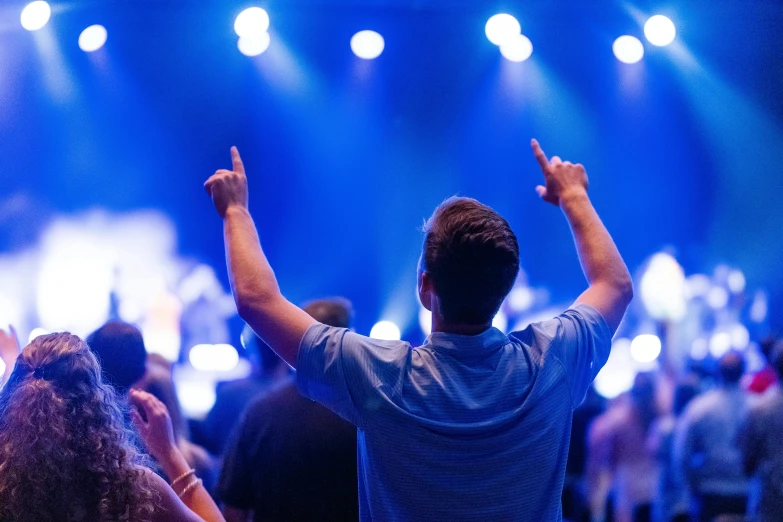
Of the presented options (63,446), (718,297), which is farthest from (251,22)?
(718,297)

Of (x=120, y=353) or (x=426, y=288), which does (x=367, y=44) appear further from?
(x=426, y=288)

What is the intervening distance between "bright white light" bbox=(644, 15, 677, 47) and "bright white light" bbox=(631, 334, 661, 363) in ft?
11.2

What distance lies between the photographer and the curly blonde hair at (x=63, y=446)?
1.31 metres

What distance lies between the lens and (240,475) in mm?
2086

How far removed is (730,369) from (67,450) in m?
3.64

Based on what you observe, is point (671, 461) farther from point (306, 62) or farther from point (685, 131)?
point (306, 62)

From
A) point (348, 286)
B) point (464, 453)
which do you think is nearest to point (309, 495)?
point (464, 453)

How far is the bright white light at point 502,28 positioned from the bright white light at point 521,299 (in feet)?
8.98

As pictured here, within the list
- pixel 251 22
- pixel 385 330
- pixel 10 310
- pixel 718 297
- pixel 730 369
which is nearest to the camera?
pixel 730 369

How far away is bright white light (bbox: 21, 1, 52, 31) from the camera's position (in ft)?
20.0

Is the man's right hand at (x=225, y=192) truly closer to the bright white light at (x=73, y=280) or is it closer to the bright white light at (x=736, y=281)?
the bright white light at (x=73, y=280)

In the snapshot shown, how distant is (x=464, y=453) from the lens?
1148mm

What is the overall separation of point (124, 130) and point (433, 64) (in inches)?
118

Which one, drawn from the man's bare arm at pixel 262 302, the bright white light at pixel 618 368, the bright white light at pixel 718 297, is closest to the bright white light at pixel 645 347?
the bright white light at pixel 618 368
